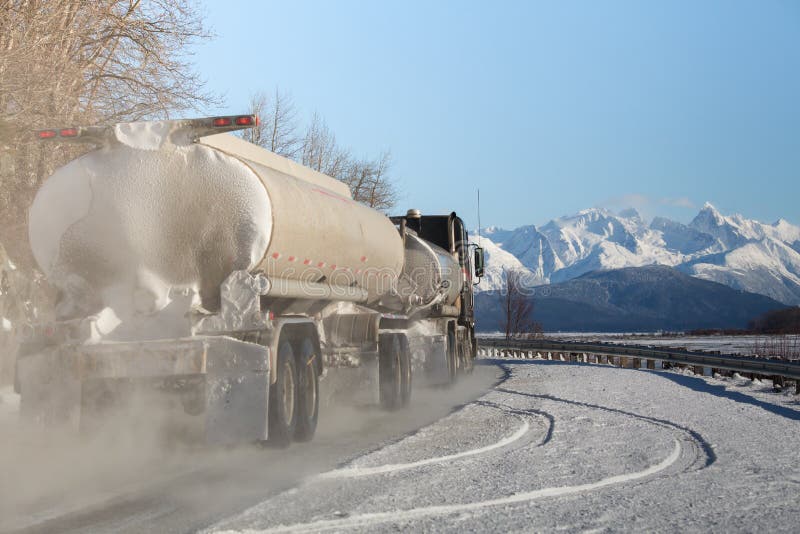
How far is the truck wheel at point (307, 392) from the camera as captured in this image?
9891mm

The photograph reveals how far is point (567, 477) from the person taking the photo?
755 centimetres

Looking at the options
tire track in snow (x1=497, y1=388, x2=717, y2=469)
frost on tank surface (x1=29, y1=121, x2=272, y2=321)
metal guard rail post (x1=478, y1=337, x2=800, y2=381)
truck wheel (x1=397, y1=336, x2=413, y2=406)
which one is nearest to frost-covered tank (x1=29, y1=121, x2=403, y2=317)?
frost on tank surface (x1=29, y1=121, x2=272, y2=321)

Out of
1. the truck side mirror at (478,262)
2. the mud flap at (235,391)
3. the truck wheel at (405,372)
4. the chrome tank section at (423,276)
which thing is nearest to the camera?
the mud flap at (235,391)

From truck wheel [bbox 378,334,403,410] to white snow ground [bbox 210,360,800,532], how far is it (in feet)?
3.82

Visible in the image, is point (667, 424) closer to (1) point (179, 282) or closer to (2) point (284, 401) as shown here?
(2) point (284, 401)

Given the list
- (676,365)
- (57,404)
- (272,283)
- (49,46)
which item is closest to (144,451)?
(57,404)

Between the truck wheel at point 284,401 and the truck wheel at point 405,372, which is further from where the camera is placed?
the truck wheel at point 405,372

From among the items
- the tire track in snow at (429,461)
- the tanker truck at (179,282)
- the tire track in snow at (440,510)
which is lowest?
the tire track in snow at (440,510)

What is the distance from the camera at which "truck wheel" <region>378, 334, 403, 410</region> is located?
1330 cm

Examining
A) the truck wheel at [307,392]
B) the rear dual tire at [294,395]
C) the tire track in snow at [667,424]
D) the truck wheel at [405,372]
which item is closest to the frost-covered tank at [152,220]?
the rear dual tire at [294,395]

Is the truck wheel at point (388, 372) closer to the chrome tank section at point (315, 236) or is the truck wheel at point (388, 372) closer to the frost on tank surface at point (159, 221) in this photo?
the chrome tank section at point (315, 236)

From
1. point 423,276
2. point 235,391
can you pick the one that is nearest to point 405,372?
point 423,276

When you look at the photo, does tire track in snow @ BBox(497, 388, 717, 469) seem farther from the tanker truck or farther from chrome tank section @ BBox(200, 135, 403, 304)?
the tanker truck

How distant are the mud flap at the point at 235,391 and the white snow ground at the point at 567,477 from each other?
1.04m
